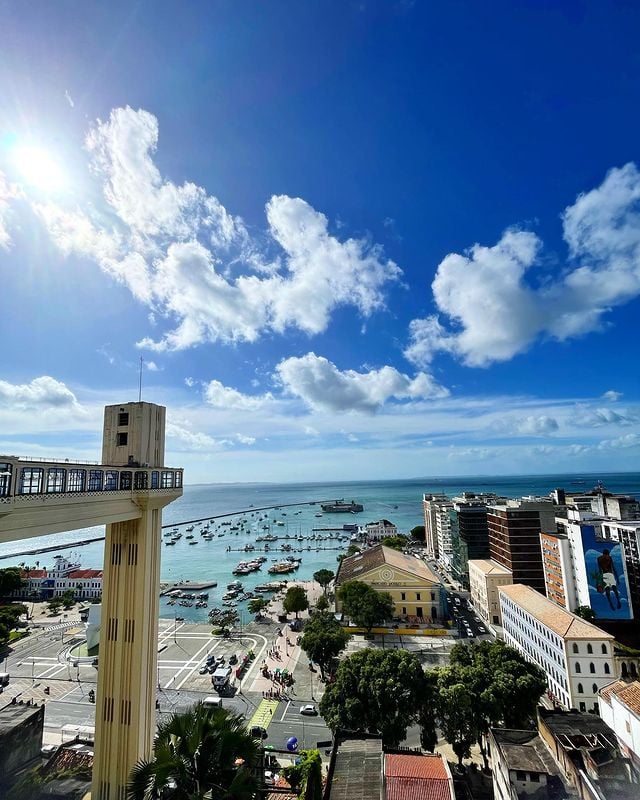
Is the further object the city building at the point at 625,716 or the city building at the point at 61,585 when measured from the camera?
the city building at the point at 61,585

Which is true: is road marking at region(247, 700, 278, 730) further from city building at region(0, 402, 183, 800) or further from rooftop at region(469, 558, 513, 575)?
rooftop at region(469, 558, 513, 575)

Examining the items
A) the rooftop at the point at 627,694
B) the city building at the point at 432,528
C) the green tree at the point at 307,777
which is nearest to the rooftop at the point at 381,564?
the city building at the point at 432,528

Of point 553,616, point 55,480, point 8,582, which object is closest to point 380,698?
point 553,616

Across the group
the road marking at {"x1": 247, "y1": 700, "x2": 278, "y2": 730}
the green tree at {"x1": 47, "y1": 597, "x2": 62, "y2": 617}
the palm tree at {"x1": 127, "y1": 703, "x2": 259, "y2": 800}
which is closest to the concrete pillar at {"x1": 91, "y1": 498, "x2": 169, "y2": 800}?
the palm tree at {"x1": 127, "y1": 703, "x2": 259, "y2": 800}

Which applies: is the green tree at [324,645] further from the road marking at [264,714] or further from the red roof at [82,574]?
the red roof at [82,574]

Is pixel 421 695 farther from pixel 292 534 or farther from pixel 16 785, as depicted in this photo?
pixel 292 534

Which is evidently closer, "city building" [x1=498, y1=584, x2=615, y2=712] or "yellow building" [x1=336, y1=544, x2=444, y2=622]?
"city building" [x1=498, y1=584, x2=615, y2=712]
